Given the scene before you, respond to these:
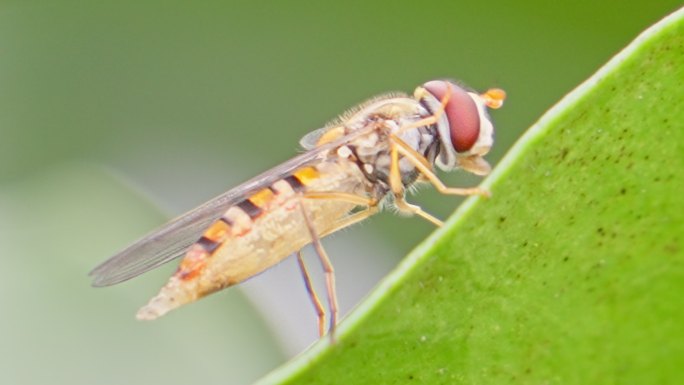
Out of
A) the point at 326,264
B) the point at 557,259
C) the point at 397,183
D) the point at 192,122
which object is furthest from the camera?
the point at 192,122

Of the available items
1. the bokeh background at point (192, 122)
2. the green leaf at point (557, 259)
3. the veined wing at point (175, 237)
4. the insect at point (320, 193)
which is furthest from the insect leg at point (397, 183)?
the green leaf at point (557, 259)

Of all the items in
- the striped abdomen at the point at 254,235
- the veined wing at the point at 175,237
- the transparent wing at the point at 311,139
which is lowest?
the striped abdomen at the point at 254,235

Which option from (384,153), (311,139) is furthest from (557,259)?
(311,139)

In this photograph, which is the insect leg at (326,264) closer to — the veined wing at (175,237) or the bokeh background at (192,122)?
the veined wing at (175,237)

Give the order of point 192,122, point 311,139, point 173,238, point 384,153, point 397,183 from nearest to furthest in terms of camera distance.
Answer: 1. point 173,238
2. point 397,183
3. point 384,153
4. point 311,139
5. point 192,122

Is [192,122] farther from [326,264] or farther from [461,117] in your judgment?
[326,264]

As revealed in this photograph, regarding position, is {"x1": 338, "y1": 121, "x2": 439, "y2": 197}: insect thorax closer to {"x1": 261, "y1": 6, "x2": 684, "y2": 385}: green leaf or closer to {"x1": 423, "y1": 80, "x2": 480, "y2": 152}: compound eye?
{"x1": 423, "y1": 80, "x2": 480, "y2": 152}: compound eye

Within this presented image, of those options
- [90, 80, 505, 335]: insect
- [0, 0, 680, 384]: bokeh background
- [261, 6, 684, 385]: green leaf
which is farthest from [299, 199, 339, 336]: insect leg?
[0, 0, 680, 384]: bokeh background
